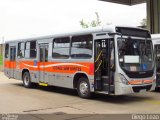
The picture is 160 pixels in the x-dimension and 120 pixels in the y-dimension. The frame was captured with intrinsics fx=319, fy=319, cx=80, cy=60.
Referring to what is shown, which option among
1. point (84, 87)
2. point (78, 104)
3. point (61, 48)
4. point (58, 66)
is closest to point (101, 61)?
point (84, 87)

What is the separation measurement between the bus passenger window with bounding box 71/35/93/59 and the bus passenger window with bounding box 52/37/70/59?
0.46 meters

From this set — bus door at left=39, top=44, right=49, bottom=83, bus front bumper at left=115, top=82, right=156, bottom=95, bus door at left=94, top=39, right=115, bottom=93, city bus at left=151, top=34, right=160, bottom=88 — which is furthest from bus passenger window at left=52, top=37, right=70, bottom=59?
city bus at left=151, top=34, right=160, bottom=88

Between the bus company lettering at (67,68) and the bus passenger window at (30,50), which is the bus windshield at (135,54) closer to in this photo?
the bus company lettering at (67,68)

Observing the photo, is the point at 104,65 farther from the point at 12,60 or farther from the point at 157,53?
the point at 12,60

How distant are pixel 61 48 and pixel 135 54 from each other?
3.88m

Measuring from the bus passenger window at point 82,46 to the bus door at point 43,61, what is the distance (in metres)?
2.47

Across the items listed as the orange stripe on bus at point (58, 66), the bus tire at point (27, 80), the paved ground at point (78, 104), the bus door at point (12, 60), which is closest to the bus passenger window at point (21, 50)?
the orange stripe on bus at point (58, 66)

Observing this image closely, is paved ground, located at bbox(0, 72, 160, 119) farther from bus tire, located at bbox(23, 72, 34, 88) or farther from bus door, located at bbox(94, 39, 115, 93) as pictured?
bus tire, located at bbox(23, 72, 34, 88)

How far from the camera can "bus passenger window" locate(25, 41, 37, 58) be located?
56.3ft

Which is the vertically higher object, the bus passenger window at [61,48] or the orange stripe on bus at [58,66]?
the bus passenger window at [61,48]

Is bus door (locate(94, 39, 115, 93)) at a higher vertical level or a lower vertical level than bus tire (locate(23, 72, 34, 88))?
higher

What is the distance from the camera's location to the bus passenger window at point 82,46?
1296 centimetres

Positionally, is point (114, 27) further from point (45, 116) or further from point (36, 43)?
point (36, 43)

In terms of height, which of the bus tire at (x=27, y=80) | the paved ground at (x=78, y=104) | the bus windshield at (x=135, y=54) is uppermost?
the bus windshield at (x=135, y=54)
